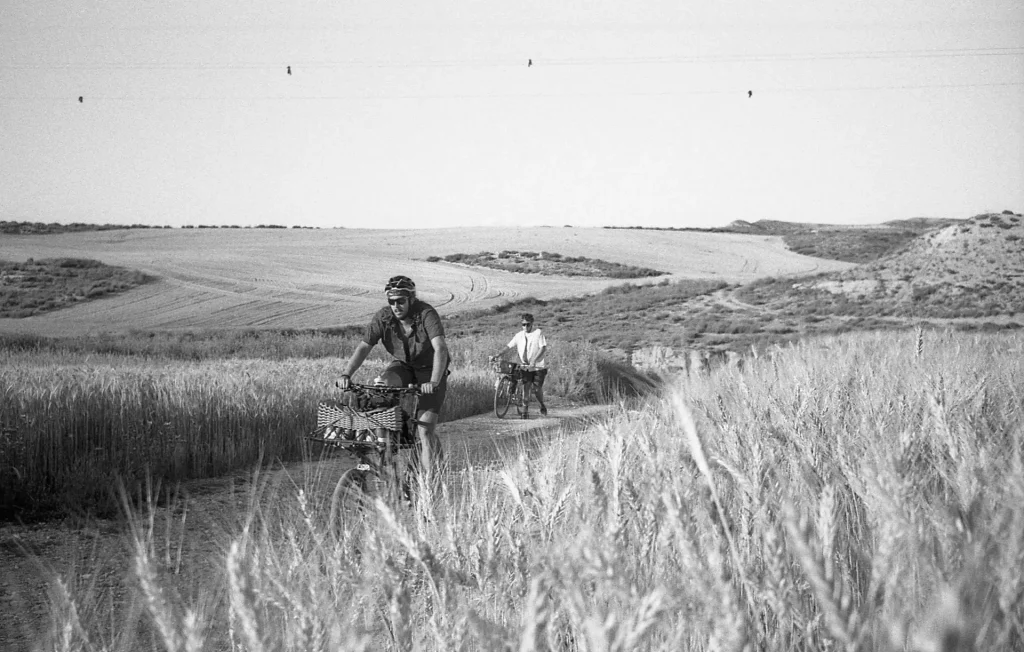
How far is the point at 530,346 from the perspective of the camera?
1667cm

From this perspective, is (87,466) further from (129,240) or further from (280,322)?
(129,240)

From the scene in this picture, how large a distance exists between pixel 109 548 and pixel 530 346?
1074cm

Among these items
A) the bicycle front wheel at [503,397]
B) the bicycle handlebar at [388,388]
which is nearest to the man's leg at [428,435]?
the bicycle handlebar at [388,388]

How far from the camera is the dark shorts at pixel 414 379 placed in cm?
725

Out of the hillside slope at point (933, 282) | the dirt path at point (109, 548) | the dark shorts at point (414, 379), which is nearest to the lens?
the dirt path at point (109, 548)

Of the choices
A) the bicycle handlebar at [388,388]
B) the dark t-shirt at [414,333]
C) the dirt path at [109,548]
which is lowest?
the dirt path at [109,548]

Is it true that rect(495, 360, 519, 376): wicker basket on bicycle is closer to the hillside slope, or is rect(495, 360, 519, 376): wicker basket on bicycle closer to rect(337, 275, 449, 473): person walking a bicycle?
rect(337, 275, 449, 473): person walking a bicycle

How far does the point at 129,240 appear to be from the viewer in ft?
244

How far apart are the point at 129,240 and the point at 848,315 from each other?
202 ft

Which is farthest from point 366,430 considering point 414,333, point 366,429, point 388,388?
point 414,333

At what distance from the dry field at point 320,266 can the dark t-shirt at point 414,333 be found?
3498 centimetres

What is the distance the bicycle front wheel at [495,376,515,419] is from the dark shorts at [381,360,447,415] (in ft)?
28.9

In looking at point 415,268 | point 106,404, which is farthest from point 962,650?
point 415,268

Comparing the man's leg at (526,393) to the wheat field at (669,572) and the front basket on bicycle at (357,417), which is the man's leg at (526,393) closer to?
the front basket on bicycle at (357,417)
